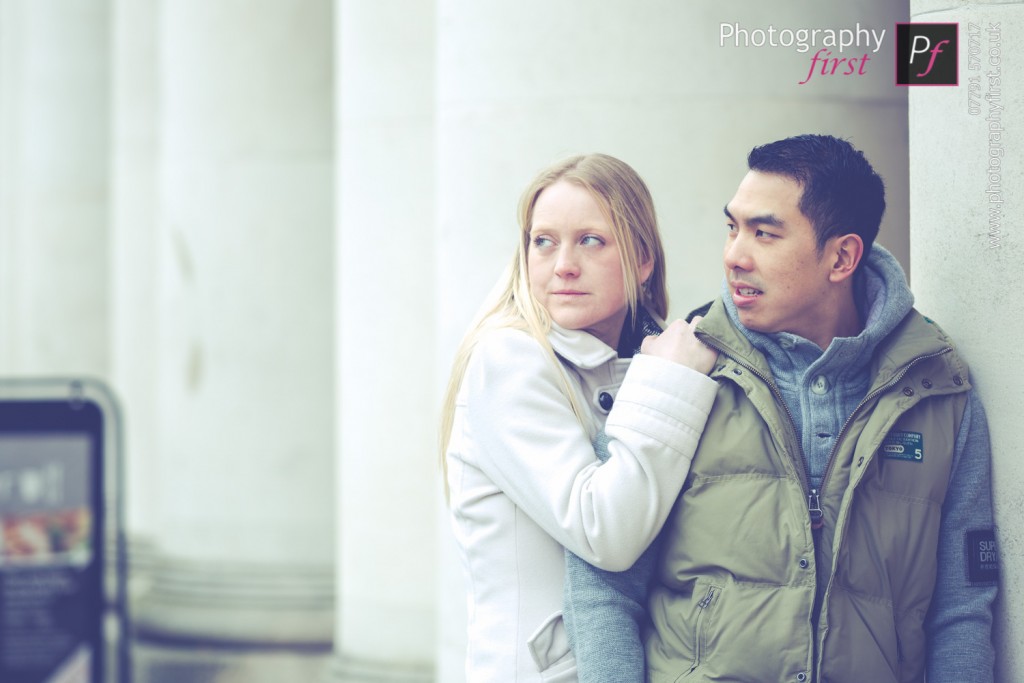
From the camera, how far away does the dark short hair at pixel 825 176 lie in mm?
3555

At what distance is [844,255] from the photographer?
144 inches

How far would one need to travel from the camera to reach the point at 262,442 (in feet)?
35.4

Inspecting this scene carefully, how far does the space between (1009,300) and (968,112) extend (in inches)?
22.3

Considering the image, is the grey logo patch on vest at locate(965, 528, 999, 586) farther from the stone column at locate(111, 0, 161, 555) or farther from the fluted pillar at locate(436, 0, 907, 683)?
the stone column at locate(111, 0, 161, 555)

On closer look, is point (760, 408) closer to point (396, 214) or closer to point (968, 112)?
point (968, 112)

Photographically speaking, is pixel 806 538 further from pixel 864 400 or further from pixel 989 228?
pixel 989 228

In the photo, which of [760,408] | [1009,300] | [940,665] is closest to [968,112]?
[1009,300]

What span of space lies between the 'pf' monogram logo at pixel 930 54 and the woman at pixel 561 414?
37.5 inches

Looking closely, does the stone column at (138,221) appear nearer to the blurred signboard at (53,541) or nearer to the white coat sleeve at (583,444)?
the blurred signboard at (53,541)

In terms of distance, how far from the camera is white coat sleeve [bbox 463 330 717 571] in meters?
3.41

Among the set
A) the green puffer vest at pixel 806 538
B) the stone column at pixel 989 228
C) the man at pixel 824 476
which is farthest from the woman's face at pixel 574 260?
the stone column at pixel 989 228

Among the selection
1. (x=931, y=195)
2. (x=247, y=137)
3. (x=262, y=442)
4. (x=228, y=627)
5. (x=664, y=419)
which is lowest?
(x=228, y=627)

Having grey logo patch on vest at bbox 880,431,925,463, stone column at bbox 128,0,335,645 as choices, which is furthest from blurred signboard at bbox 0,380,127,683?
stone column at bbox 128,0,335,645

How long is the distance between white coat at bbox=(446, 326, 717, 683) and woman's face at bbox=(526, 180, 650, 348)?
0.08 metres
